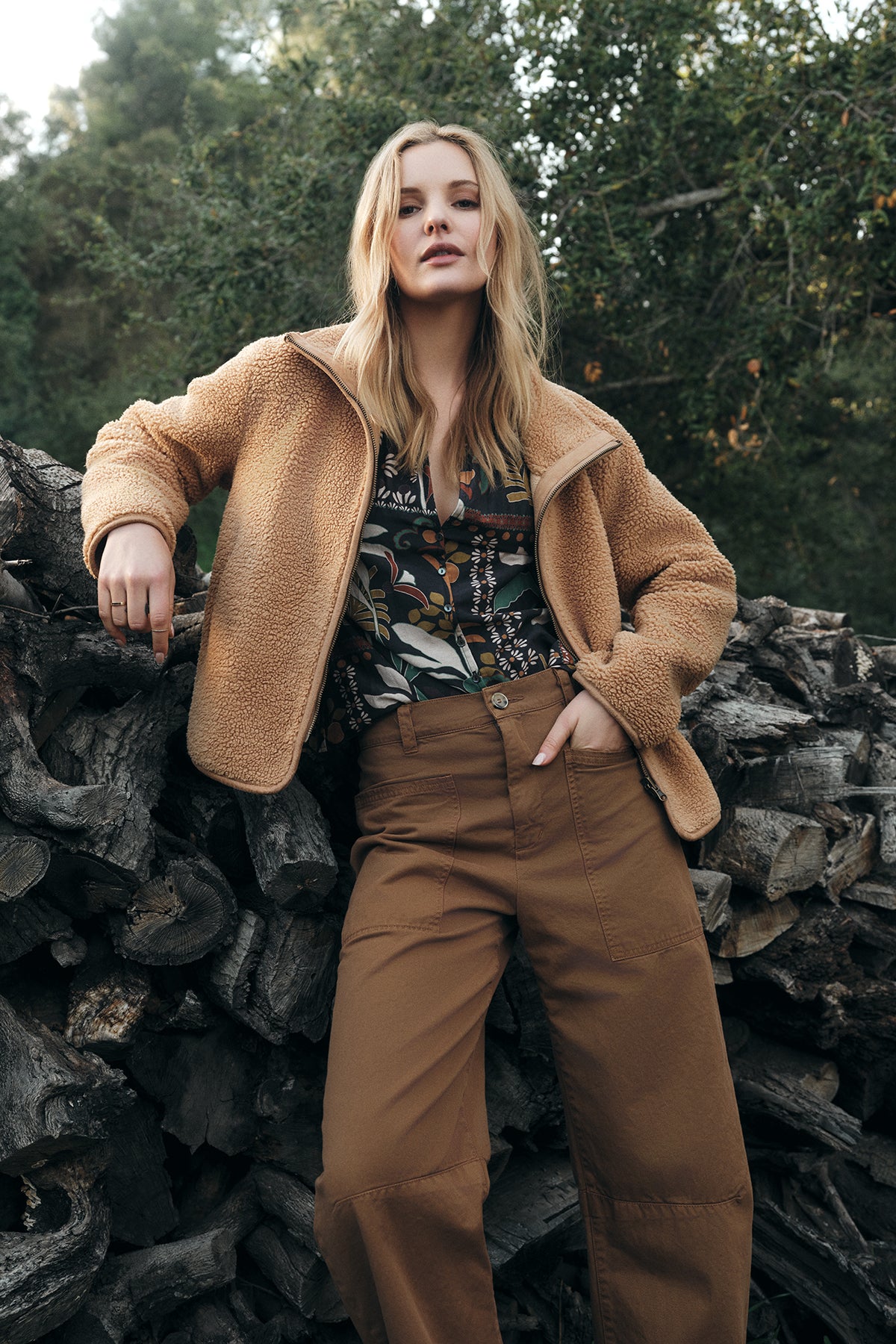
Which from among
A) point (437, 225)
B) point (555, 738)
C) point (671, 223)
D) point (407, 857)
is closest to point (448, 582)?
point (555, 738)

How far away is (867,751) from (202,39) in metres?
15.6

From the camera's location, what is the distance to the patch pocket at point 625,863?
5.61 feet

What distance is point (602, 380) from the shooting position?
23.1 feet

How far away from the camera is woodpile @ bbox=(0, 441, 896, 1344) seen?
61.7 inches

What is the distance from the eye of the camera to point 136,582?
5.07ft

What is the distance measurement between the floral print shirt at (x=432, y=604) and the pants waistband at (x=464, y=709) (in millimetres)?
26

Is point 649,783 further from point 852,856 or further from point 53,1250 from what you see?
point 53,1250

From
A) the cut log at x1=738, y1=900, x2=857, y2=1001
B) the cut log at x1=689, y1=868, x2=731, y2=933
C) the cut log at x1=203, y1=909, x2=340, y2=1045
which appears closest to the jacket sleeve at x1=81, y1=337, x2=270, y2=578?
the cut log at x1=203, y1=909, x2=340, y2=1045

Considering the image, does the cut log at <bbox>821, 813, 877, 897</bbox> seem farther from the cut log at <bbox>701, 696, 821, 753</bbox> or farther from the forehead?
the forehead

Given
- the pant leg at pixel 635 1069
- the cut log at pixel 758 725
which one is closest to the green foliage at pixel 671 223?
the cut log at pixel 758 725

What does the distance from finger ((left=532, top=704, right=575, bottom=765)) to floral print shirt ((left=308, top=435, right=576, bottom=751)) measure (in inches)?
5.0

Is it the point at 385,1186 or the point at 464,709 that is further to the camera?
the point at 464,709

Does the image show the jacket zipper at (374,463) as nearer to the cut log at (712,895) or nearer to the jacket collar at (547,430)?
the jacket collar at (547,430)

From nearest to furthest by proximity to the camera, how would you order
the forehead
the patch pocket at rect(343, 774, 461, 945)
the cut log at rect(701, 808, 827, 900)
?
the patch pocket at rect(343, 774, 461, 945), the forehead, the cut log at rect(701, 808, 827, 900)
